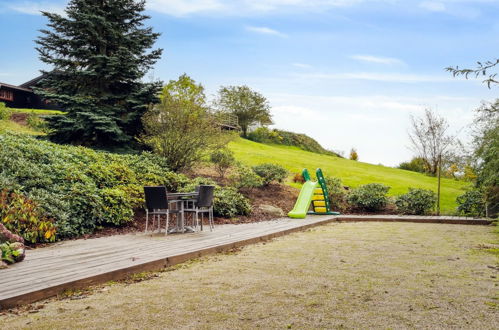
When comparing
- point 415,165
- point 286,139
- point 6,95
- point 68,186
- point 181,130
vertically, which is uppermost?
point 6,95

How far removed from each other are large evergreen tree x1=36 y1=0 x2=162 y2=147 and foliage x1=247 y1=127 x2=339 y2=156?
75.2 ft

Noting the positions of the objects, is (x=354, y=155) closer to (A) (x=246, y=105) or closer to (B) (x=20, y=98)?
(A) (x=246, y=105)

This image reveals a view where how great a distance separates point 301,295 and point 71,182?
6296mm

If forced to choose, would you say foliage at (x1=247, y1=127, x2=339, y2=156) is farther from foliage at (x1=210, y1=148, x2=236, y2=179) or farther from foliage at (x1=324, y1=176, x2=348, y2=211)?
foliage at (x1=324, y1=176, x2=348, y2=211)

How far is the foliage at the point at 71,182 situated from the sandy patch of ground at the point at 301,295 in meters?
3.15

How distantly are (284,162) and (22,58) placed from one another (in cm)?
1494

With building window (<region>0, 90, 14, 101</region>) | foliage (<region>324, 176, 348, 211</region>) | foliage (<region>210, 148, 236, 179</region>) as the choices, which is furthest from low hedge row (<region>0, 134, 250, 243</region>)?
building window (<region>0, 90, 14, 101</region>)

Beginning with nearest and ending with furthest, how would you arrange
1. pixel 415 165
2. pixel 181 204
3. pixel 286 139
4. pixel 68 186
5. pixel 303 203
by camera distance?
1. pixel 181 204
2. pixel 68 186
3. pixel 303 203
4. pixel 415 165
5. pixel 286 139

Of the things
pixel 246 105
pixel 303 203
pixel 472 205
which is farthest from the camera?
pixel 246 105

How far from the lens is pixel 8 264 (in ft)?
15.9

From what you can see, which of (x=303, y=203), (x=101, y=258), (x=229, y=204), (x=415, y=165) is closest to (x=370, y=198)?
(x=303, y=203)

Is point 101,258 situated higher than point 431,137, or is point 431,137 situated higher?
point 431,137

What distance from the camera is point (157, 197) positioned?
7.57 m

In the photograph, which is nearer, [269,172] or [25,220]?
[25,220]
